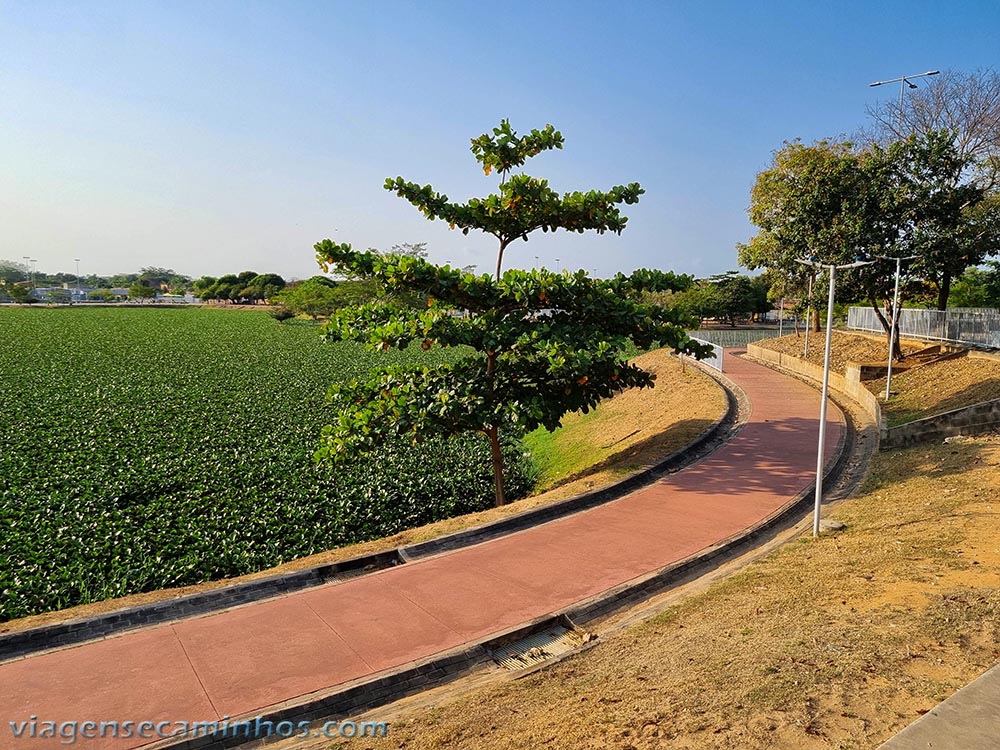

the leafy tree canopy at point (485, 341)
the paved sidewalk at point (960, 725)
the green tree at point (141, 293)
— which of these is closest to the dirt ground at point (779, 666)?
the paved sidewalk at point (960, 725)

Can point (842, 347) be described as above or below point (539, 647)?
above

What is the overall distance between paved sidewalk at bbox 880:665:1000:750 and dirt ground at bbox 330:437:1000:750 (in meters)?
0.20

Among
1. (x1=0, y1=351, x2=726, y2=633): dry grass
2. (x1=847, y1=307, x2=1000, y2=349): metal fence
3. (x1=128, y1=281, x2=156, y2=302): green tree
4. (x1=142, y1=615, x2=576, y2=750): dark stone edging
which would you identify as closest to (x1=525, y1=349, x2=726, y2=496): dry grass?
(x1=0, y1=351, x2=726, y2=633): dry grass

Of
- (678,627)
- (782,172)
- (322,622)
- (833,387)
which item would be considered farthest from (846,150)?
(322,622)

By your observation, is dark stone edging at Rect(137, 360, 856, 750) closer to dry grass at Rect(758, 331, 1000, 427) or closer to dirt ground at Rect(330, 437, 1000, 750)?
dirt ground at Rect(330, 437, 1000, 750)

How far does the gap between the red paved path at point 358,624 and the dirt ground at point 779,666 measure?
99cm

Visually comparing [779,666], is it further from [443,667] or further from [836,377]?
[836,377]

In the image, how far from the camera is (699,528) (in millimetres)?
8859

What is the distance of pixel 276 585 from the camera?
7.29m

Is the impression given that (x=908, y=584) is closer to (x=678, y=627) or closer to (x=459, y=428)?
(x=678, y=627)

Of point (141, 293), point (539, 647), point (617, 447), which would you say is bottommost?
point (539, 647)

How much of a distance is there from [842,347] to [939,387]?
987cm

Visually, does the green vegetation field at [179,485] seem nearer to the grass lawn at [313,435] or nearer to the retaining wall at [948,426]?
the grass lawn at [313,435]

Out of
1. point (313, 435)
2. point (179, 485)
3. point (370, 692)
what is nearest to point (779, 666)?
point (370, 692)
